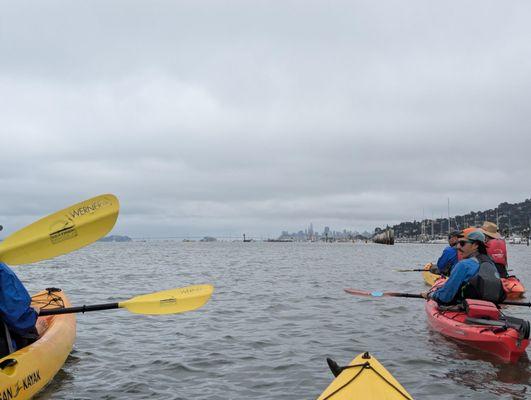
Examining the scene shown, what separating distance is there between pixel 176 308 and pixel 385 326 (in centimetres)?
562

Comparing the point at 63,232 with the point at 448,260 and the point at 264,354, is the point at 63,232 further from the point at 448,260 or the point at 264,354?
the point at 448,260

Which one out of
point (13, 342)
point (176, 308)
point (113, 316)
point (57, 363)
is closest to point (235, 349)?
point (176, 308)

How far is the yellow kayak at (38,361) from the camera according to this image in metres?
5.45

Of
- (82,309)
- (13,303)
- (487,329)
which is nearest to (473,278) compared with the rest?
(487,329)

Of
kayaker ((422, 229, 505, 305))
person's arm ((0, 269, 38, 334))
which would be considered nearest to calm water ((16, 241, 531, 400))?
kayaker ((422, 229, 505, 305))

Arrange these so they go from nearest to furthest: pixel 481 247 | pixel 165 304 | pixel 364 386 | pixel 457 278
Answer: pixel 364 386
pixel 165 304
pixel 457 278
pixel 481 247

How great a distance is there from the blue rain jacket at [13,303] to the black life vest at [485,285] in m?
6.97

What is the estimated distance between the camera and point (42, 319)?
333 inches

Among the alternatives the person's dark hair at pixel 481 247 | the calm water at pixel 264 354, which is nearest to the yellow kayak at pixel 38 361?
the calm water at pixel 264 354

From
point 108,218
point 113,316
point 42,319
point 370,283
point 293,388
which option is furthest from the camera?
point 370,283

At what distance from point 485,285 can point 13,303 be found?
7191 mm

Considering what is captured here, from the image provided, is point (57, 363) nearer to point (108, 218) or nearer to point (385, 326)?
point (108, 218)

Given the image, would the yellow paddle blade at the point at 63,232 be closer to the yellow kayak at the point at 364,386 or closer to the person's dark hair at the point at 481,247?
the yellow kayak at the point at 364,386

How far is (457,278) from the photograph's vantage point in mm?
Result: 8711
